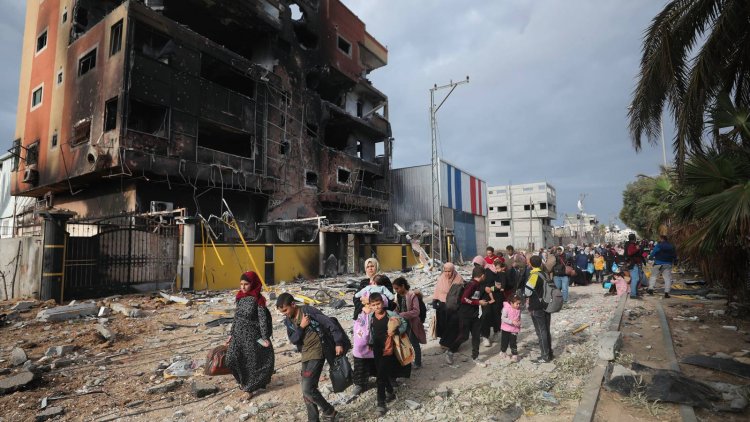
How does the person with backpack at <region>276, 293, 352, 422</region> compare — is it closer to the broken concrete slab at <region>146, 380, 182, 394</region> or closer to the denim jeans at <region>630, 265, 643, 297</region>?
the broken concrete slab at <region>146, 380, 182, 394</region>

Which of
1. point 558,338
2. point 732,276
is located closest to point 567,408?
point 558,338

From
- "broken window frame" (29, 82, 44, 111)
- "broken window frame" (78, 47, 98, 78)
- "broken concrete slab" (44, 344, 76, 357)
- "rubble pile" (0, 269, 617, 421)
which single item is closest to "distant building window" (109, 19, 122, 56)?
"broken window frame" (78, 47, 98, 78)

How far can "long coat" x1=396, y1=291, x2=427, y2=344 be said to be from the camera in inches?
205

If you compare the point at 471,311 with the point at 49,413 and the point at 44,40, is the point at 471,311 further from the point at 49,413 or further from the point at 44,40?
the point at 44,40

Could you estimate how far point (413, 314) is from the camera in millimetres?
5211

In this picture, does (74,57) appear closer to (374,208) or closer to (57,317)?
(57,317)

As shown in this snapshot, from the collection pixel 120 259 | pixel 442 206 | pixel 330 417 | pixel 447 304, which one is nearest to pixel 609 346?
pixel 447 304

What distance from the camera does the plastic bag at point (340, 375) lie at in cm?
399

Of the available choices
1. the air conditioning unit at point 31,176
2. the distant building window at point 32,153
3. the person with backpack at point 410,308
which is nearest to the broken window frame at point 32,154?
the distant building window at point 32,153

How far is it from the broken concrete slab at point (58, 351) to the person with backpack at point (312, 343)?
4.83 meters

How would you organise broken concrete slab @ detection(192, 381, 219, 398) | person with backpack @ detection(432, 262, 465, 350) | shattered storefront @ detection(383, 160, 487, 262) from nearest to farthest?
broken concrete slab @ detection(192, 381, 219, 398)
person with backpack @ detection(432, 262, 465, 350)
shattered storefront @ detection(383, 160, 487, 262)

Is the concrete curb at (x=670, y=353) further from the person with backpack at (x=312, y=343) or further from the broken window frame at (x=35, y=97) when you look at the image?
the broken window frame at (x=35, y=97)

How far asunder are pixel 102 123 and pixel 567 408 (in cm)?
1778

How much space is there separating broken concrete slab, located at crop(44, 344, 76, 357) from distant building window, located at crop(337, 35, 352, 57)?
24.9m
